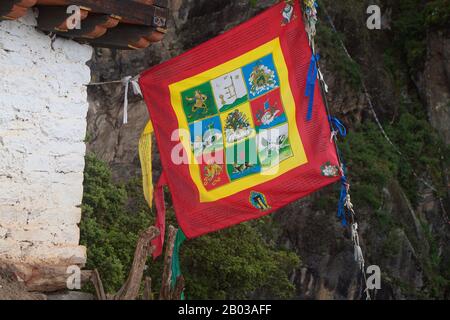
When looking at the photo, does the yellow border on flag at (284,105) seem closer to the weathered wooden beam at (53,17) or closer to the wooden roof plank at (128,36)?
the wooden roof plank at (128,36)

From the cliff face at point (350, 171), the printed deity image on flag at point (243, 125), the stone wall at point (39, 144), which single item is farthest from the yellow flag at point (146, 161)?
the cliff face at point (350, 171)

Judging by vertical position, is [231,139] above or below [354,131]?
below

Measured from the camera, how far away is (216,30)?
46.6 feet

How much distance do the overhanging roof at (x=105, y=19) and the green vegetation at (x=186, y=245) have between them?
3.48 meters

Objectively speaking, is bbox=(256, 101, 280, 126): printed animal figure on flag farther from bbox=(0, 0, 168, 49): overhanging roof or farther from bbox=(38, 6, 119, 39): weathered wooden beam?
bbox=(38, 6, 119, 39): weathered wooden beam

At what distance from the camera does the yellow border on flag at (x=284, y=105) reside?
5621 mm

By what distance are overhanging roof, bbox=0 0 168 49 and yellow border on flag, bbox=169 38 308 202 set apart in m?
0.52

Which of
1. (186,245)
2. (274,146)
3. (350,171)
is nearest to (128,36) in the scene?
(274,146)

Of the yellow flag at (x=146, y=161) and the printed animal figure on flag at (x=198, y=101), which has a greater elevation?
the printed animal figure on flag at (x=198, y=101)

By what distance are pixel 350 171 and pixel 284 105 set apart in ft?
27.3

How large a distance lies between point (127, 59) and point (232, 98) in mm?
7867

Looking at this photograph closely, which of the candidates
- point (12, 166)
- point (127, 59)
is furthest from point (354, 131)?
point (12, 166)
